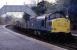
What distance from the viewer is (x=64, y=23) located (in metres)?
26.0

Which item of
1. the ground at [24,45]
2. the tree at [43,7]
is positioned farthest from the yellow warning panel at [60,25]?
the tree at [43,7]

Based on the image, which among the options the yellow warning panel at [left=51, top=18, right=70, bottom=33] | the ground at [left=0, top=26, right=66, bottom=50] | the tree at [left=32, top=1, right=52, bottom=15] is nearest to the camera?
the ground at [left=0, top=26, right=66, bottom=50]

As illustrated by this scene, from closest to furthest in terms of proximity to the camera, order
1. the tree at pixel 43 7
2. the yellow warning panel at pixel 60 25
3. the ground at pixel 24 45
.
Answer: the ground at pixel 24 45 < the yellow warning panel at pixel 60 25 < the tree at pixel 43 7

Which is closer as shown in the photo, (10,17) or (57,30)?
(57,30)

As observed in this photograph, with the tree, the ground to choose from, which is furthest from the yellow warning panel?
the tree

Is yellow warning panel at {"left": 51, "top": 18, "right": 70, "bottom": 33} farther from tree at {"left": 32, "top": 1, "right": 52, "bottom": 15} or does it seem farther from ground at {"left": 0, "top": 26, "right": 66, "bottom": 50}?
tree at {"left": 32, "top": 1, "right": 52, "bottom": 15}

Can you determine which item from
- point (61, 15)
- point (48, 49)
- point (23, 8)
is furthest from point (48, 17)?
point (23, 8)

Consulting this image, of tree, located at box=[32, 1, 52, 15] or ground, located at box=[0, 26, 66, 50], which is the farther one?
tree, located at box=[32, 1, 52, 15]

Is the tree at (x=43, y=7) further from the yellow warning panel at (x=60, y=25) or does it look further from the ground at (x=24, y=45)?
the ground at (x=24, y=45)

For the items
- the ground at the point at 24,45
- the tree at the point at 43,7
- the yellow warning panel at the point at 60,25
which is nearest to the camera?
the ground at the point at 24,45

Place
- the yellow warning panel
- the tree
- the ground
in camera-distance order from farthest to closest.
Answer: the tree < the yellow warning panel < the ground

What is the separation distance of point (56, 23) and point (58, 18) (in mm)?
475

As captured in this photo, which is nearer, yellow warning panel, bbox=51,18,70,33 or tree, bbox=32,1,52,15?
yellow warning panel, bbox=51,18,70,33

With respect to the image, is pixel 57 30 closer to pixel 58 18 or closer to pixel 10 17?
pixel 58 18
